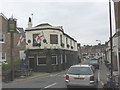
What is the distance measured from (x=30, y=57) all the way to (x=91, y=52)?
284 ft

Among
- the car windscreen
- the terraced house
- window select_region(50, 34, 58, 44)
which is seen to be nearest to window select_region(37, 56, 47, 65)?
the terraced house

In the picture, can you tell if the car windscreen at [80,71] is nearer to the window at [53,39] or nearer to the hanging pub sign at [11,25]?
the hanging pub sign at [11,25]

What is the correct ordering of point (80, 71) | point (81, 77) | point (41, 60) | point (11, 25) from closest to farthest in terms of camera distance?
1. point (81, 77)
2. point (80, 71)
3. point (11, 25)
4. point (41, 60)

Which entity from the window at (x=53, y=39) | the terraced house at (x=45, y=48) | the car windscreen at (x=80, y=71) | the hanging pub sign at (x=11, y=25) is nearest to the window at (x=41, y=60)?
the terraced house at (x=45, y=48)

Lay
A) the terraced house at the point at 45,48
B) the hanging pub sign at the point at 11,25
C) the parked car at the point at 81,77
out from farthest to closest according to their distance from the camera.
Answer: the terraced house at the point at 45,48, the hanging pub sign at the point at 11,25, the parked car at the point at 81,77

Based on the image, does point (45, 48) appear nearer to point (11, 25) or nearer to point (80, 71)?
point (11, 25)

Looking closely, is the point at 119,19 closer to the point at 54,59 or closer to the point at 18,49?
the point at 54,59

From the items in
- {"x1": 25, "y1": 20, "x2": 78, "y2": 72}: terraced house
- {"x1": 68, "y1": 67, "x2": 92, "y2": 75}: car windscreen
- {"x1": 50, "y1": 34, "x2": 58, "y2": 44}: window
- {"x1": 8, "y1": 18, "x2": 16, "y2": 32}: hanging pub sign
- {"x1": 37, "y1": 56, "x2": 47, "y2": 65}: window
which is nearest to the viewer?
{"x1": 68, "y1": 67, "x2": 92, "y2": 75}: car windscreen

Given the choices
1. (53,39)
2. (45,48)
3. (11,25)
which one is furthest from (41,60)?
(11,25)

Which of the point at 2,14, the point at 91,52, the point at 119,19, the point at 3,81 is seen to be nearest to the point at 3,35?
the point at 2,14

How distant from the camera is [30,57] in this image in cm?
2406

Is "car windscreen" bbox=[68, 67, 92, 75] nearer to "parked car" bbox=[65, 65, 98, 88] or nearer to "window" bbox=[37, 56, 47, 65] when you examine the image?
"parked car" bbox=[65, 65, 98, 88]

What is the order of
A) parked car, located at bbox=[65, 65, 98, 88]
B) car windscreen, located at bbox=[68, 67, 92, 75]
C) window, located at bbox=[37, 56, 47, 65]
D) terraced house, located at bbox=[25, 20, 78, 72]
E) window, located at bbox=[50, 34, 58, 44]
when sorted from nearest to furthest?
parked car, located at bbox=[65, 65, 98, 88]
car windscreen, located at bbox=[68, 67, 92, 75]
terraced house, located at bbox=[25, 20, 78, 72]
window, located at bbox=[37, 56, 47, 65]
window, located at bbox=[50, 34, 58, 44]

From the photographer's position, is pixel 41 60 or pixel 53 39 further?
pixel 53 39
